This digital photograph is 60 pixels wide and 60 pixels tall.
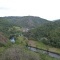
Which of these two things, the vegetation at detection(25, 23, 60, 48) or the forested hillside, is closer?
the vegetation at detection(25, 23, 60, 48)

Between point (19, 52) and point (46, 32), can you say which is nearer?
point (19, 52)

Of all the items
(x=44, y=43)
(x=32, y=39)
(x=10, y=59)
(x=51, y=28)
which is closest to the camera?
(x=10, y=59)

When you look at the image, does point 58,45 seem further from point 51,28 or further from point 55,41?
point 51,28

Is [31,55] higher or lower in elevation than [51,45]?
higher

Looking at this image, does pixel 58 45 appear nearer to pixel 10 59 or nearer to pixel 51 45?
pixel 51 45

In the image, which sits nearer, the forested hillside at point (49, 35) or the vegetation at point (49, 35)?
the vegetation at point (49, 35)

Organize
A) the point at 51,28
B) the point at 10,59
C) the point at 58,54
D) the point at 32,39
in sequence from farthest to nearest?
the point at 51,28
the point at 32,39
the point at 58,54
the point at 10,59

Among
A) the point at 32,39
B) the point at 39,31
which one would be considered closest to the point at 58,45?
the point at 32,39

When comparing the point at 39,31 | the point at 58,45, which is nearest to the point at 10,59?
the point at 58,45

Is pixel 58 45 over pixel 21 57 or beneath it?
beneath
